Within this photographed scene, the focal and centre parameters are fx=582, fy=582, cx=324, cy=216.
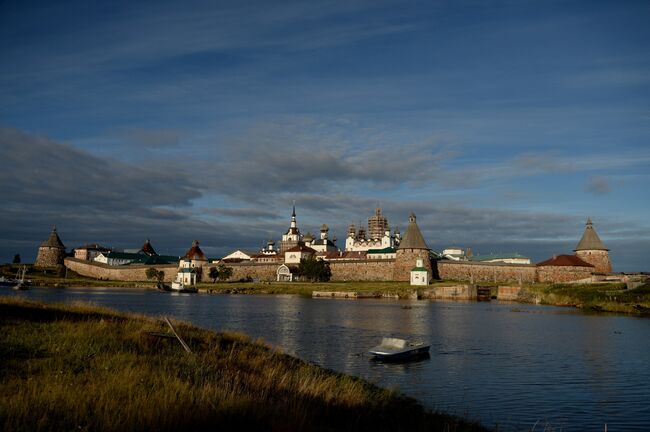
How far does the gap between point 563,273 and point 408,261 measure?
2539cm

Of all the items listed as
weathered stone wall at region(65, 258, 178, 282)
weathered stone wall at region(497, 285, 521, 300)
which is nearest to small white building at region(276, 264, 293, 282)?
weathered stone wall at region(65, 258, 178, 282)

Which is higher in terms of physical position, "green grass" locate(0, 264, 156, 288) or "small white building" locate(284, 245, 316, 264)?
"small white building" locate(284, 245, 316, 264)

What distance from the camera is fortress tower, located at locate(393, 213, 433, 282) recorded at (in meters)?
Result: 93.8

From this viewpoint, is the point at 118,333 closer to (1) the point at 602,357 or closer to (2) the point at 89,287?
(1) the point at 602,357

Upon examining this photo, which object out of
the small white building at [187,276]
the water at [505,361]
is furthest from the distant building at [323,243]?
the water at [505,361]

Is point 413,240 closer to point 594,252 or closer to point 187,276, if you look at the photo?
point 594,252

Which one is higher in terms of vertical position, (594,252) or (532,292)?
(594,252)

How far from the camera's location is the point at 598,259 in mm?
98750

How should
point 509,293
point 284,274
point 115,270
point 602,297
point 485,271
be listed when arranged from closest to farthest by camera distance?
point 602,297, point 509,293, point 485,271, point 284,274, point 115,270

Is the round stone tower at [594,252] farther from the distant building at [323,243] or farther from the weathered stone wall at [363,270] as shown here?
the distant building at [323,243]

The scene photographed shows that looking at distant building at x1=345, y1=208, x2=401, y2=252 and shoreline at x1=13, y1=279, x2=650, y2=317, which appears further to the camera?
distant building at x1=345, y1=208, x2=401, y2=252

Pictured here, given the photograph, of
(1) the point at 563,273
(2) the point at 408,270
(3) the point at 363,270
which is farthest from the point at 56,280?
(1) the point at 563,273

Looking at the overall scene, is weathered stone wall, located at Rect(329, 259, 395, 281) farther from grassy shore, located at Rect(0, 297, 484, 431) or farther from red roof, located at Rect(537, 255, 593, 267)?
grassy shore, located at Rect(0, 297, 484, 431)

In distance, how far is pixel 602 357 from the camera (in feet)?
81.7
